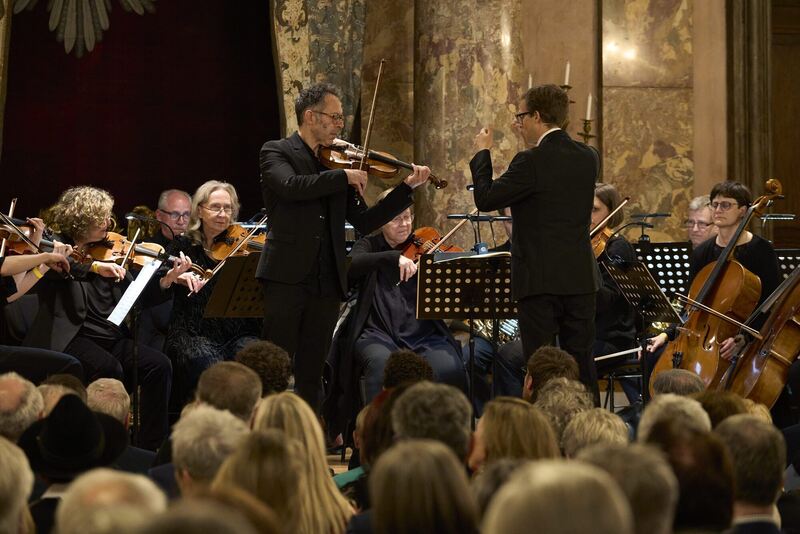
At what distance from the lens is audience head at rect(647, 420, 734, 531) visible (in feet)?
6.95

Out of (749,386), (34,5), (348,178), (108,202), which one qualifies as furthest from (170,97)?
(749,386)

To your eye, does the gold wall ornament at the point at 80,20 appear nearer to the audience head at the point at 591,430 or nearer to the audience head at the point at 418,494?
the audience head at the point at 591,430

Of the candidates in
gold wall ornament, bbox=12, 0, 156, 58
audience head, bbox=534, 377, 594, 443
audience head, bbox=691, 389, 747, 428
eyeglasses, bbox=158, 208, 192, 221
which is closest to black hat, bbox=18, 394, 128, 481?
audience head, bbox=534, 377, 594, 443

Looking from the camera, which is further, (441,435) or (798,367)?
(798,367)

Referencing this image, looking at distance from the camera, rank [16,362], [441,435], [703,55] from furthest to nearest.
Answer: [703,55] → [16,362] → [441,435]

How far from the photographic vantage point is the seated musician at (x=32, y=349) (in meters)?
5.11

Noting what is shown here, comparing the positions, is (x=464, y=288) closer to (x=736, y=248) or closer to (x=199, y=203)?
(x=736, y=248)

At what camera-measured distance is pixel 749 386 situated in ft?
17.9

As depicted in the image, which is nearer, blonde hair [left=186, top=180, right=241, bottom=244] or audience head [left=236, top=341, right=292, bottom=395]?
audience head [left=236, top=341, right=292, bottom=395]

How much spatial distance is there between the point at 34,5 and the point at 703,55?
4.35 metres

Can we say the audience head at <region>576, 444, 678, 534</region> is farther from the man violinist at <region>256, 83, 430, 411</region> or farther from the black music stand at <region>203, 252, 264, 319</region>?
the black music stand at <region>203, 252, 264, 319</region>

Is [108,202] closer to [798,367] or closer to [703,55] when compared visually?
[798,367]

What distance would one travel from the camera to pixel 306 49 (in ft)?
24.5

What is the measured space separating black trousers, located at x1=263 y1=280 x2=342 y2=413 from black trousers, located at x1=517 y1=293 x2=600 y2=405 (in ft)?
2.54
